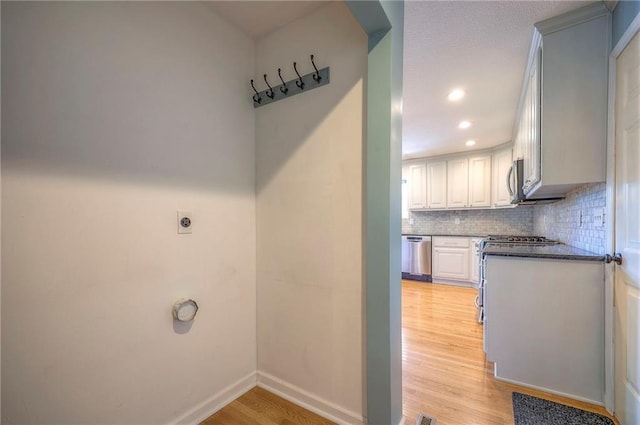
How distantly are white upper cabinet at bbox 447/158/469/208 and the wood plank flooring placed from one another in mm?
2206

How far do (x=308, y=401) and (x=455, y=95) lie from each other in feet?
9.52

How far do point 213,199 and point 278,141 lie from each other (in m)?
0.56

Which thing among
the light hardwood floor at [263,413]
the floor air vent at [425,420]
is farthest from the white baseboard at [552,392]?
the light hardwood floor at [263,413]

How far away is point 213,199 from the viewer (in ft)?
5.16

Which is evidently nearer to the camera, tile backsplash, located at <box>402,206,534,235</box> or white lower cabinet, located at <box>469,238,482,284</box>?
white lower cabinet, located at <box>469,238,482,284</box>

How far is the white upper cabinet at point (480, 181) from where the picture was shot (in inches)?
176

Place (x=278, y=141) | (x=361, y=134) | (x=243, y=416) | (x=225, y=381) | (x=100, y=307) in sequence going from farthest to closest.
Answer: (x=278, y=141)
(x=225, y=381)
(x=243, y=416)
(x=361, y=134)
(x=100, y=307)

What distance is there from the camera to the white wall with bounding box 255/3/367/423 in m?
1.43

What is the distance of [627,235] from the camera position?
1.38 meters

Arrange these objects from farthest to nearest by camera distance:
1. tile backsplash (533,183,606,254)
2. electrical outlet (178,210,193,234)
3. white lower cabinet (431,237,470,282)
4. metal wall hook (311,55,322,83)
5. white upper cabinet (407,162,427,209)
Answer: white upper cabinet (407,162,427,209)
white lower cabinet (431,237,470,282)
tile backsplash (533,183,606,254)
metal wall hook (311,55,322,83)
electrical outlet (178,210,193,234)

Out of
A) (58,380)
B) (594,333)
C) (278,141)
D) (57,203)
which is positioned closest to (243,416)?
(58,380)

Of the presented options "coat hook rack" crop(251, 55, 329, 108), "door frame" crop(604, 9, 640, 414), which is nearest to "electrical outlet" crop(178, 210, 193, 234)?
"coat hook rack" crop(251, 55, 329, 108)

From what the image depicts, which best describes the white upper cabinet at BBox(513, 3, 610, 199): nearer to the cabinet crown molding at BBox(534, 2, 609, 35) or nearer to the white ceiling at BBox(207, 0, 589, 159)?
the cabinet crown molding at BBox(534, 2, 609, 35)

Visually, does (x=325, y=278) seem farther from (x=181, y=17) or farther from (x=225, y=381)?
(x=181, y=17)
